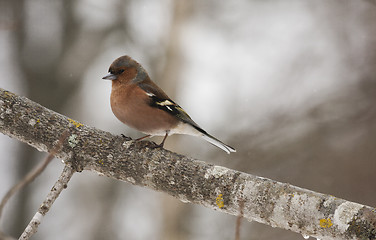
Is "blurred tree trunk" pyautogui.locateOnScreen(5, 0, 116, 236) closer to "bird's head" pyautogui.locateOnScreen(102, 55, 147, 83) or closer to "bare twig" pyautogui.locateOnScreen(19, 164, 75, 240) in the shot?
"bird's head" pyautogui.locateOnScreen(102, 55, 147, 83)

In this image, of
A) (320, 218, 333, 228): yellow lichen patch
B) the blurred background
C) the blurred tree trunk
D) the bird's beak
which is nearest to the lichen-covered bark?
(320, 218, 333, 228): yellow lichen patch

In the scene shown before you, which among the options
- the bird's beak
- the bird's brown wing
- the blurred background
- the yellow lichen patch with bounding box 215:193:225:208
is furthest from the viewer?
the blurred background

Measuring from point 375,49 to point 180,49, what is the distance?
3532 millimetres

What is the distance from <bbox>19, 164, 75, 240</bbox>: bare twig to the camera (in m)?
2.11

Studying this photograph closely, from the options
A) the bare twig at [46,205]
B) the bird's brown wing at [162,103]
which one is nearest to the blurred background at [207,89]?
the bird's brown wing at [162,103]

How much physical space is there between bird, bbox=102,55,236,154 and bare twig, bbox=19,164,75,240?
3.36 feet

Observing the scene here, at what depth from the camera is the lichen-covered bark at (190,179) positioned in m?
2.15

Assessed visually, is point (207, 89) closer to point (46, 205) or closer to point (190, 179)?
point (190, 179)

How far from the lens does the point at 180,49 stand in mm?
8359

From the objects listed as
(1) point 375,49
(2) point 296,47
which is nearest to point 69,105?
(2) point 296,47

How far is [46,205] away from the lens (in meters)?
2.28

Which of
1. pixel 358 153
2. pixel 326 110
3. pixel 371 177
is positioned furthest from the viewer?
pixel 326 110

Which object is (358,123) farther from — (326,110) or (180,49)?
(180,49)

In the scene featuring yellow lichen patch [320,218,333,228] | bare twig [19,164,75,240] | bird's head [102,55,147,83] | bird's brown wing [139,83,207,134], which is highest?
bird's head [102,55,147,83]
